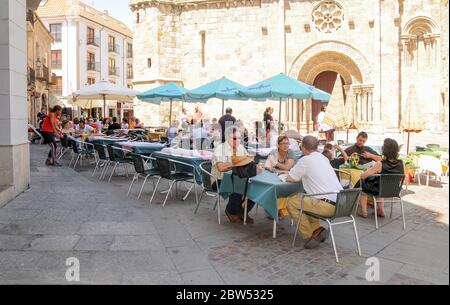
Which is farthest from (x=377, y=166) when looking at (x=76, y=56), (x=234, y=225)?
(x=76, y=56)

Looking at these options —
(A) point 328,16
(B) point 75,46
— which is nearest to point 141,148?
(A) point 328,16

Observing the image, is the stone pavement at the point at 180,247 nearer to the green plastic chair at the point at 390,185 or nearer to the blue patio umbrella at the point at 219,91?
the green plastic chair at the point at 390,185

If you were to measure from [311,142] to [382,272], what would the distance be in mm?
1614

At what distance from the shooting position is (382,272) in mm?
3957

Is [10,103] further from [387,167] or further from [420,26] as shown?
[420,26]

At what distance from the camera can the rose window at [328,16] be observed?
18.9 m

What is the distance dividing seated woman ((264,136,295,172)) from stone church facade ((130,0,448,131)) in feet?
41.3

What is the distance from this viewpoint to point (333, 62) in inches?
764

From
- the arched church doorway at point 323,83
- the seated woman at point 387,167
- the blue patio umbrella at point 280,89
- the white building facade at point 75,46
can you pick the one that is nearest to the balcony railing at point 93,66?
the white building facade at point 75,46

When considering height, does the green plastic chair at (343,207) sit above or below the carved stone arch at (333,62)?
below

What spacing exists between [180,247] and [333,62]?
1647 centimetres

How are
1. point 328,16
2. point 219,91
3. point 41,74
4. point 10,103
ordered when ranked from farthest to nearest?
point 41,74 → point 328,16 → point 219,91 → point 10,103

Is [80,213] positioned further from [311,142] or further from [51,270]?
[311,142]

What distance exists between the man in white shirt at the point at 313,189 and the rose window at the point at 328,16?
15.6 metres
